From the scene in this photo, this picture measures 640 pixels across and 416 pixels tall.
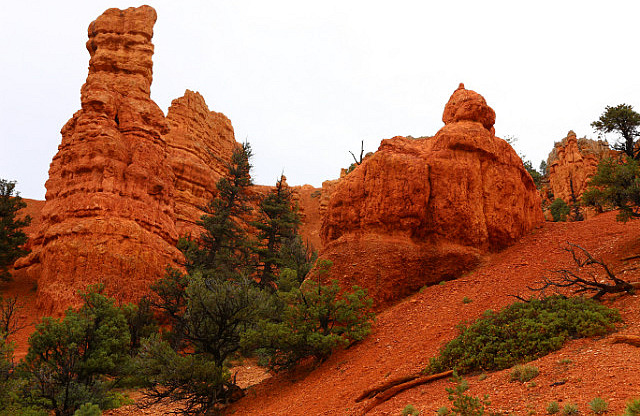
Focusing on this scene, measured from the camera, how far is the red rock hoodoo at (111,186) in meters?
22.0

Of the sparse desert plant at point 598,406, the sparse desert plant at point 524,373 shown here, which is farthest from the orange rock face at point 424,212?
the sparse desert plant at point 598,406

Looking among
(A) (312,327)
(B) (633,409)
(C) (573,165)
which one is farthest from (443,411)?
(C) (573,165)

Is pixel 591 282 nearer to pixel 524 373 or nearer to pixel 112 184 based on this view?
pixel 524 373

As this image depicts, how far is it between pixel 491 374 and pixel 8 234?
30.7 meters

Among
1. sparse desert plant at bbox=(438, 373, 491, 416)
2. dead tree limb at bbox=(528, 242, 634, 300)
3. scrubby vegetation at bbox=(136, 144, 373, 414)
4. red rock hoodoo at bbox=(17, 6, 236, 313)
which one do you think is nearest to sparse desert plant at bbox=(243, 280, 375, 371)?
scrubby vegetation at bbox=(136, 144, 373, 414)

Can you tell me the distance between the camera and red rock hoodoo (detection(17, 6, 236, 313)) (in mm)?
22016

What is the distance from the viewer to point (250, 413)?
12.0 metres

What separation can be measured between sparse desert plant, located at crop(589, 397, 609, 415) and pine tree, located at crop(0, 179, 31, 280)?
29.5 metres

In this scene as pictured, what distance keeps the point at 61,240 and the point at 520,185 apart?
25729mm

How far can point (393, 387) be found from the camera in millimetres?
9023

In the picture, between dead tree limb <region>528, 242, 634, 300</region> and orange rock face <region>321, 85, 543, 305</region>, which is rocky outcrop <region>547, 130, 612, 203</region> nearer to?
orange rock face <region>321, 85, 543, 305</region>

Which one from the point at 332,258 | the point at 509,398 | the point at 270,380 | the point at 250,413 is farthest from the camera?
the point at 332,258

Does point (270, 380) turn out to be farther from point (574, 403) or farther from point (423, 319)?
point (574, 403)

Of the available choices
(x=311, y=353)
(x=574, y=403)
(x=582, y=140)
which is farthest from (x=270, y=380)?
(x=582, y=140)
